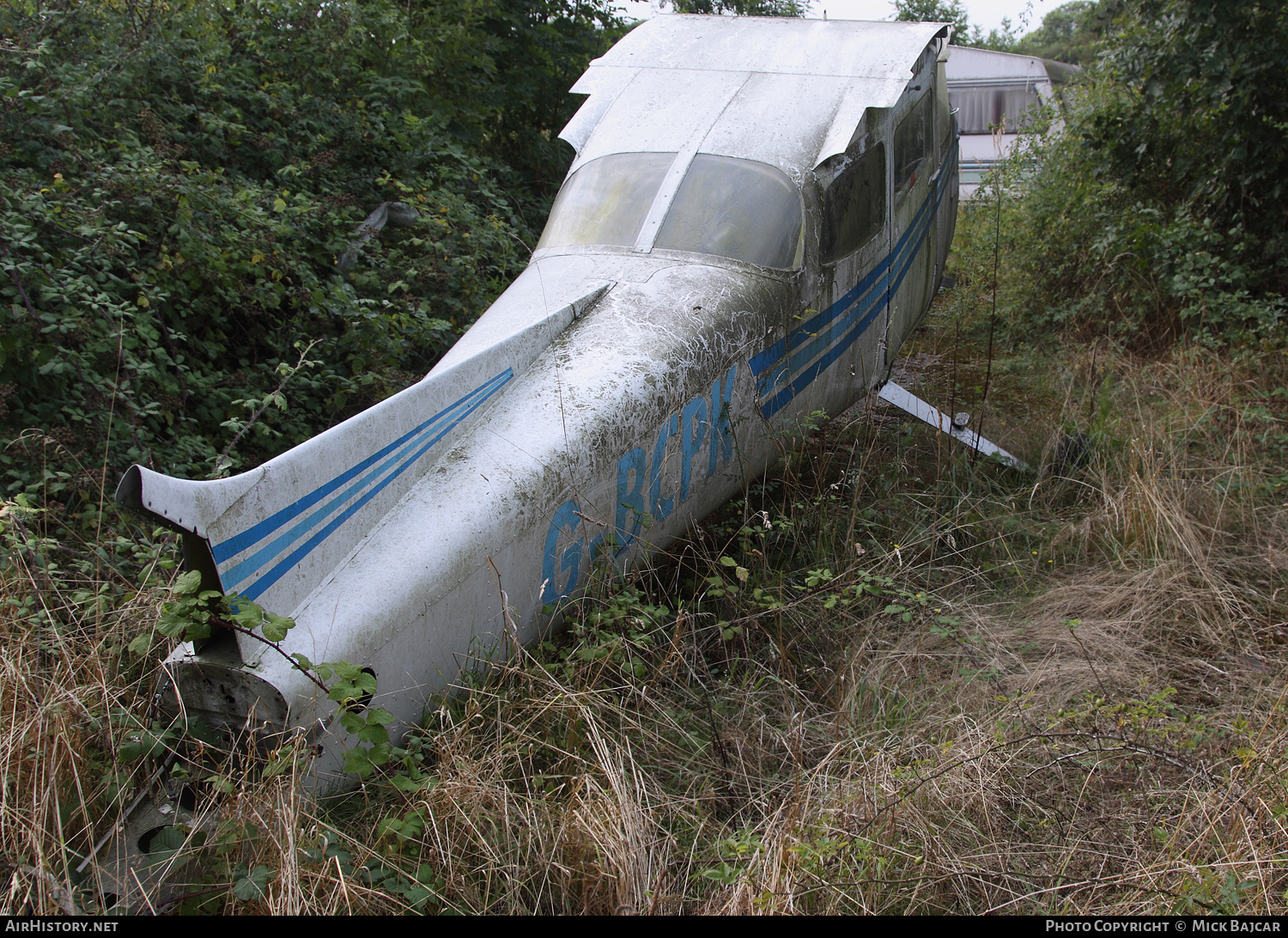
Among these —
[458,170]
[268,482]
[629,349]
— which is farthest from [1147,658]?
[458,170]

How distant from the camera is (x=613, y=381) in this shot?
128 inches

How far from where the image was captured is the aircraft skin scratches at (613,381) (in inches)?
91.4

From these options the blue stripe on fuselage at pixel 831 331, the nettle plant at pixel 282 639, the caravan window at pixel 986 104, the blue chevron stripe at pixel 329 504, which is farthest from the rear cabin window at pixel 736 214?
the caravan window at pixel 986 104

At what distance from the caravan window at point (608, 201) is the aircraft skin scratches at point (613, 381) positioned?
1cm

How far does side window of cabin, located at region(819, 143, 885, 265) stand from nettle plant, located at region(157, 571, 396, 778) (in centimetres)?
318

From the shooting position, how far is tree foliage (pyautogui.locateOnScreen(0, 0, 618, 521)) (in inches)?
150

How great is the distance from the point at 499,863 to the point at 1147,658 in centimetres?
267

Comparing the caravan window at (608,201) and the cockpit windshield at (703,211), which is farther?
the caravan window at (608,201)

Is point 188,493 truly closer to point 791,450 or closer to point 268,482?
point 268,482

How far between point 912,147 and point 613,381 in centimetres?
340

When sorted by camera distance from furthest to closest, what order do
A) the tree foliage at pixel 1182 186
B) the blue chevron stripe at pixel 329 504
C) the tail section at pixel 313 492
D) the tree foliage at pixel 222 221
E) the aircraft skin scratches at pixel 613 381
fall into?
the tree foliage at pixel 1182 186 < the tree foliage at pixel 222 221 < the aircraft skin scratches at pixel 613 381 < the blue chevron stripe at pixel 329 504 < the tail section at pixel 313 492

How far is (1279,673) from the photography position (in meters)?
3.31

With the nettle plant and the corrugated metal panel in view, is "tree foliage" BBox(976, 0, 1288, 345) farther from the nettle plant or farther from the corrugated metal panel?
the nettle plant

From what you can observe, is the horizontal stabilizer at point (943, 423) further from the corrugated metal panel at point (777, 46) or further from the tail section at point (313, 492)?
the tail section at point (313, 492)
